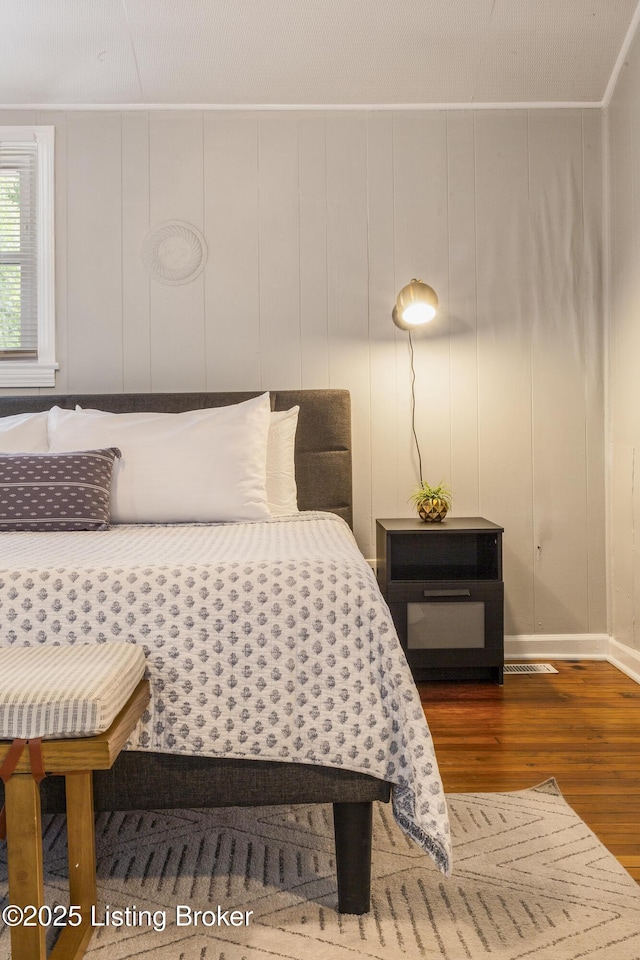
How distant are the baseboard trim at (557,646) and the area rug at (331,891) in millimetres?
1489

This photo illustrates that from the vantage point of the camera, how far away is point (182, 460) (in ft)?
8.46

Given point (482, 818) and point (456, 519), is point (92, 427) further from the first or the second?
point (482, 818)

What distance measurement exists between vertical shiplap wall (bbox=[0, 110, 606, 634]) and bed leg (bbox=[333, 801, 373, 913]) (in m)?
1.96

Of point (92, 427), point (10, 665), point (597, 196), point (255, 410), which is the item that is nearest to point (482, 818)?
point (10, 665)

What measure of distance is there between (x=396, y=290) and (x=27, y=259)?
1.58m

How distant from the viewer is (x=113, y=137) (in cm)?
331

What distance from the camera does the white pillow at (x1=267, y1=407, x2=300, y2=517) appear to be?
2.88 m

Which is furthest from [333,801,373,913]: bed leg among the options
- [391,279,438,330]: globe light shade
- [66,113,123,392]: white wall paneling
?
[66,113,123,392]: white wall paneling

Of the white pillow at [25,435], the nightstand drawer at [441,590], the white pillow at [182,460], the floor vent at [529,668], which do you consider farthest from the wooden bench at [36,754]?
the floor vent at [529,668]

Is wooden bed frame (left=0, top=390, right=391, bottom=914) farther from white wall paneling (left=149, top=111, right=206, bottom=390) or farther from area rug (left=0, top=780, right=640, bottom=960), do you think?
white wall paneling (left=149, top=111, right=206, bottom=390)

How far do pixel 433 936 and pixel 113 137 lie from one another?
3.18m

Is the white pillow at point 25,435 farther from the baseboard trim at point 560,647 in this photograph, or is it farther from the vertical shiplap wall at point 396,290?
the baseboard trim at point 560,647

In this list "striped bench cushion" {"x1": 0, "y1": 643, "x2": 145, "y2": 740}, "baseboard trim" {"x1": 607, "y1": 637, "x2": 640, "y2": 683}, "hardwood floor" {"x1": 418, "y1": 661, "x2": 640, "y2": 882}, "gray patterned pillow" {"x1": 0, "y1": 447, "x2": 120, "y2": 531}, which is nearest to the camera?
"striped bench cushion" {"x1": 0, "y1": 643, "x2": 145, "y2": 740}

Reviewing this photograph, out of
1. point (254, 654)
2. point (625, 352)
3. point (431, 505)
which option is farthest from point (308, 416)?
point (254, 654)
